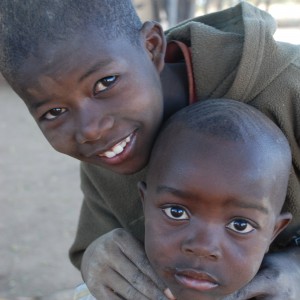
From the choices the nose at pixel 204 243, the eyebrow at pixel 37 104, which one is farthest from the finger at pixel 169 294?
the eyebrow at pixel 37 104

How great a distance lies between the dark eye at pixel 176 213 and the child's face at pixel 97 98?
0.64 ft

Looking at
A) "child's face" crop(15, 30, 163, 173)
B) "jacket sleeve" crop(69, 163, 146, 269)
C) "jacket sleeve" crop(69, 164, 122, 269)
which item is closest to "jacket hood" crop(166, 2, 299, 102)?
"child's face" crop(15, 30, 163, 173)

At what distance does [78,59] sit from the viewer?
134 cm

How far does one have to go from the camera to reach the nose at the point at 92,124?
4.43ft

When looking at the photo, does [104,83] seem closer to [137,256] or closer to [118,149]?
[118,149]

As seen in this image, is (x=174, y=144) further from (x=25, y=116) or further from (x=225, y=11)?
(x=25, y=116)

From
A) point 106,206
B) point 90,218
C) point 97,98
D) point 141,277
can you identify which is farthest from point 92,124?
point 90,218

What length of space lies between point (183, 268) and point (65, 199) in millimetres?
2752

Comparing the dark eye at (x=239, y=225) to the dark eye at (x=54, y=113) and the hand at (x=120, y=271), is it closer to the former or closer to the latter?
the hand at (x=120, y=271)

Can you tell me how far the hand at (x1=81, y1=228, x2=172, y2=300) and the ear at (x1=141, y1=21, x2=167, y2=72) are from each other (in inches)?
18.0

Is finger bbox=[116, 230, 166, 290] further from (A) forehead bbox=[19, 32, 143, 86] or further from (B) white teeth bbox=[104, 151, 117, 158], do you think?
(A) forehead bbox=[19, 32, 143, 86]

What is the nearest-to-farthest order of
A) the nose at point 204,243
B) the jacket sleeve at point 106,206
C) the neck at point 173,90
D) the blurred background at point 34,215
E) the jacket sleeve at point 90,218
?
the nose at point 204,243, the neck at point 173,90, the jacket sleeve at point 106,206, the jacket sleeve at point 90,218, the blurred background at point 34,215

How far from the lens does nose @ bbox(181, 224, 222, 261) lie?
1.25m

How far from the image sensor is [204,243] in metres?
1.25
